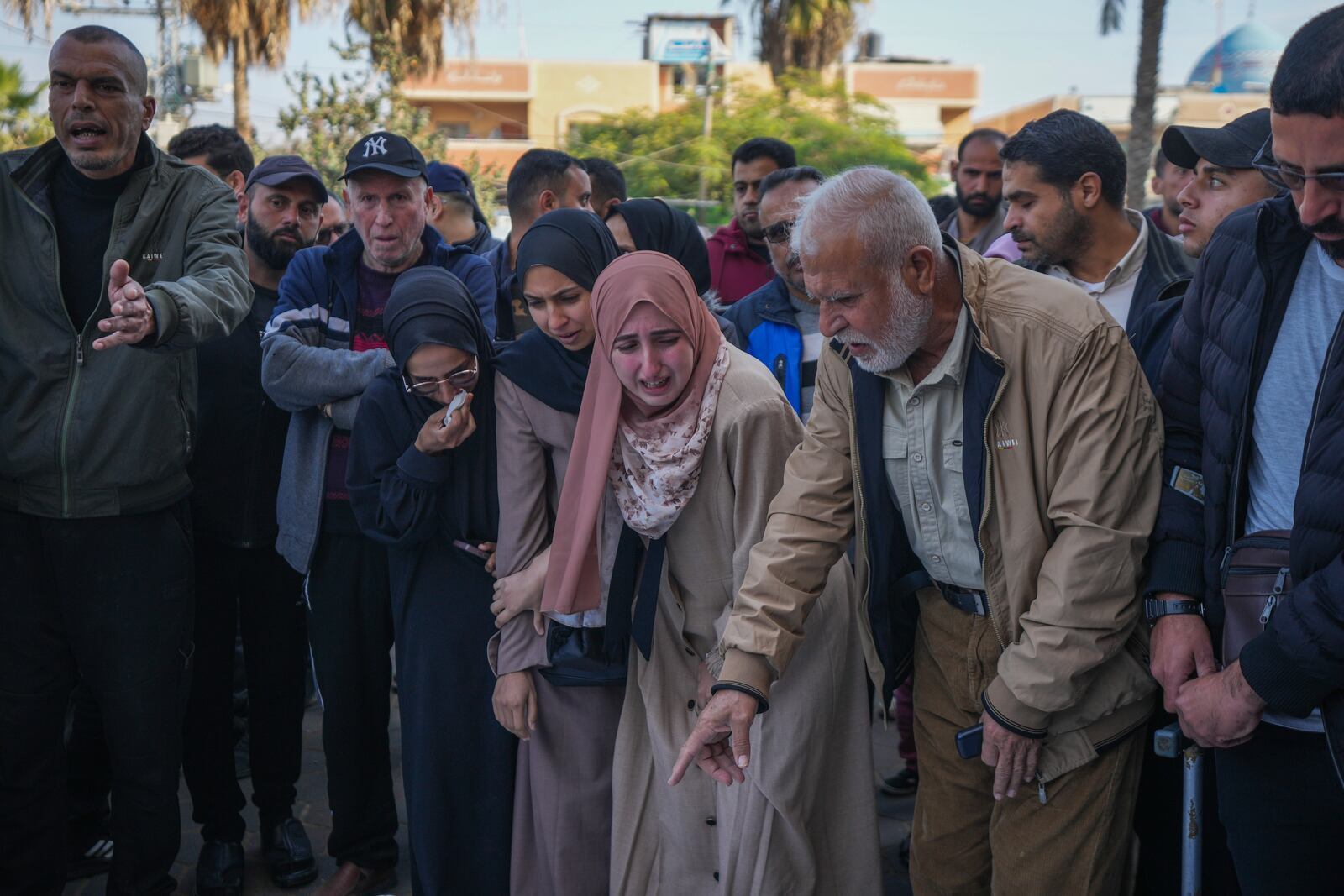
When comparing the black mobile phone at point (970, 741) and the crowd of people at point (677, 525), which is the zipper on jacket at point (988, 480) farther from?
the black mobile phone at point (970, 741)

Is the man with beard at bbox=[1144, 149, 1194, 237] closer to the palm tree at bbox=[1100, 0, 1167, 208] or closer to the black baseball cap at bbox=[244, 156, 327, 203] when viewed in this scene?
the black baseball cap at bbox=[244, 156, 327, 203]

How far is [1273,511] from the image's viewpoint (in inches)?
85.6

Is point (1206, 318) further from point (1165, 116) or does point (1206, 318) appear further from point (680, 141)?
point (1165, 116)

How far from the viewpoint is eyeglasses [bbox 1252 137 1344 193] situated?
192cm

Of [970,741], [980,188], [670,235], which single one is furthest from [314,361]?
[980,188]

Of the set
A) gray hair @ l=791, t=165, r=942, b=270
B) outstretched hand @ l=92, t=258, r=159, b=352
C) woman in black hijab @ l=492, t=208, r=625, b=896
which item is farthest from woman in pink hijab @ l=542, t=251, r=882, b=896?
outstretched hand @ l=92, t=258, r=159, b=352

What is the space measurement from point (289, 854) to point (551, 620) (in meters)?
1.40

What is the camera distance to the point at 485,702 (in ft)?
10.9

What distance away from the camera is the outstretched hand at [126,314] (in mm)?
2770

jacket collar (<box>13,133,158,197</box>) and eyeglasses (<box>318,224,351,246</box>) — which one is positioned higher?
jacket collar (<box>13,133,158,197</box>)

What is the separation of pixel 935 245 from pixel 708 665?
1161mm

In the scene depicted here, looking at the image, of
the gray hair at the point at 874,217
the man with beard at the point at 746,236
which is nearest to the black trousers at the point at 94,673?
the gray hair at the point at 874,217

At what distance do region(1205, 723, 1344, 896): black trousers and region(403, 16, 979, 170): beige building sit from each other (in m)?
36.6

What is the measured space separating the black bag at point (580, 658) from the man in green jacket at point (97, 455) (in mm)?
1160
